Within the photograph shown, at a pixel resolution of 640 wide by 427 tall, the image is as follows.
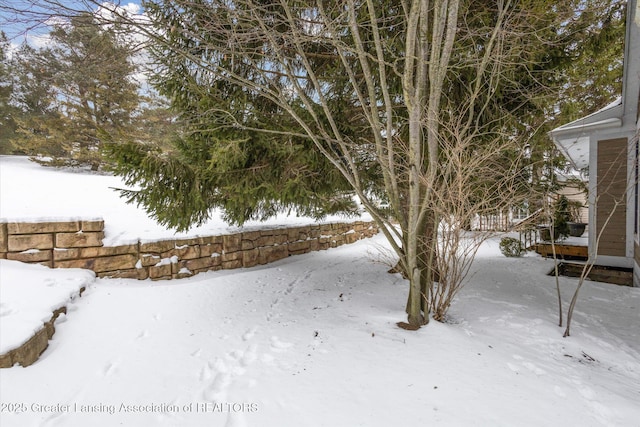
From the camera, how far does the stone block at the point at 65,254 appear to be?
3.96 m

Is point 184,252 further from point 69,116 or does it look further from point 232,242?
point 69,116

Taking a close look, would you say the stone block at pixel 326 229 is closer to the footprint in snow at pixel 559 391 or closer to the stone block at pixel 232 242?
the stone block at pixel 232 242

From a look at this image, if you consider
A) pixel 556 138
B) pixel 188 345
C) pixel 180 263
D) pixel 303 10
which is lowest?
pixel 188 345

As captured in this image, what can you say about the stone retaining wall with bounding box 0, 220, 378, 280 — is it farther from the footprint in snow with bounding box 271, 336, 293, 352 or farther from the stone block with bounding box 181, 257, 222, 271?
the footprint in snow with bounding box 271, 336, 293, 352

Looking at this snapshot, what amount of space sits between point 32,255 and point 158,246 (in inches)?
56.6

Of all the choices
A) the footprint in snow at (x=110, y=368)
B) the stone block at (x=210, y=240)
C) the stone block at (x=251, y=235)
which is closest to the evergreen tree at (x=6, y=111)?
the stone block at (x=210, y=240)

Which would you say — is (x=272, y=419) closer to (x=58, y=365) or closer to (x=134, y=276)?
(x=58, y=365)

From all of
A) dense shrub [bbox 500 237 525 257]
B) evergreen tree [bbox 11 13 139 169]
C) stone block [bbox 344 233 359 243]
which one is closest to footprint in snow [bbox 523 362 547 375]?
dense shrub [bbox 500 237 525 257]

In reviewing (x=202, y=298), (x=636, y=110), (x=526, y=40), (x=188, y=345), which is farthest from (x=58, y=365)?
(x=636, y=110)

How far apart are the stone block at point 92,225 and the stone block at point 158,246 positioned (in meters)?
0.58

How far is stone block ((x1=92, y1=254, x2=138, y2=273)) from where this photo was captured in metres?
4.25

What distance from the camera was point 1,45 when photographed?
10.3 feet

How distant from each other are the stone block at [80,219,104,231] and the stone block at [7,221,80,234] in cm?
5

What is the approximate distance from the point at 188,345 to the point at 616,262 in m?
7.62
